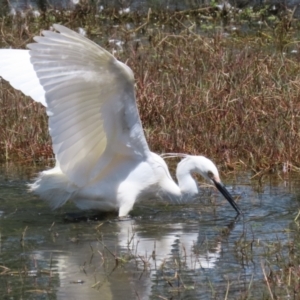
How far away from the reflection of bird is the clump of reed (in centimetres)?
139

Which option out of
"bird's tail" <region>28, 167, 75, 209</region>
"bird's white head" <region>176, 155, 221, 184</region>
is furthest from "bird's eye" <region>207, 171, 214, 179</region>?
"bird's tail" <region>28, 167, 75, 209</region>

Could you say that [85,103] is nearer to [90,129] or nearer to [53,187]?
[90,129]

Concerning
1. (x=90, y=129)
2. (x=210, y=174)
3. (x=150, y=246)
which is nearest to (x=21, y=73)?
(x=90, y=129)

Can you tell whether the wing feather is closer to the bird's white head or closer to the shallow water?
the bird's white head

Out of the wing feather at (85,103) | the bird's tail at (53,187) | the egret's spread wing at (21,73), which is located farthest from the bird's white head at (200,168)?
the egret's spread wing at (21,73)

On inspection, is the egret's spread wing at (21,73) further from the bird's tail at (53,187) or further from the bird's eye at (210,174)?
the bird's eye at (210,174)

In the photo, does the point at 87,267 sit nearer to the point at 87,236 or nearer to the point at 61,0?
the point at 87,236

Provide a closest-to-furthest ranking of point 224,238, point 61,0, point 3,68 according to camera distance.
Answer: point 224,238, point 3,68, point 61,0

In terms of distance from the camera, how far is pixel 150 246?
6305 mm

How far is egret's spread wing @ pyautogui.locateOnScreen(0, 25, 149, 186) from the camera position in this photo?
6418mm

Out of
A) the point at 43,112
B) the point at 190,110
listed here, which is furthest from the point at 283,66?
the point at 43,112

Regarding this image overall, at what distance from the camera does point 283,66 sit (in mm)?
10500

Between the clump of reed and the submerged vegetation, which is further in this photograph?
the clump of reed

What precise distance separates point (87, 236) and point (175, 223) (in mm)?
669
